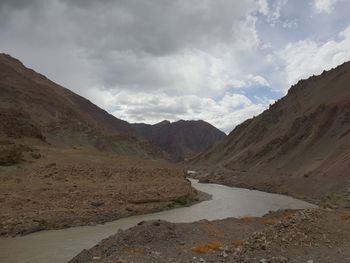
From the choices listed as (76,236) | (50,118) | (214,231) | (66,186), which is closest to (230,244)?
(214,231)

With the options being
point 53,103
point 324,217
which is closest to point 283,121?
point 53,103

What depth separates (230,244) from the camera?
62.3 feet

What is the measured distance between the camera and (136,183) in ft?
135

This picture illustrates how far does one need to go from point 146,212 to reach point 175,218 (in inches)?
108

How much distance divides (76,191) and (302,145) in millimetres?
55631

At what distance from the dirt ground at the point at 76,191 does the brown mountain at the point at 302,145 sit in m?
17.5

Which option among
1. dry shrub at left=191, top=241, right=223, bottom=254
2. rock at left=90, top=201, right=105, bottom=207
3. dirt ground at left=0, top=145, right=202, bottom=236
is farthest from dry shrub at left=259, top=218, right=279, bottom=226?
rock at left=90, top=201, right=105, bottom=207

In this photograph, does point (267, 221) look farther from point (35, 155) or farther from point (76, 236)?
point (35, 155)

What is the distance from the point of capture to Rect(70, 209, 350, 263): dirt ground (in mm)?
16172

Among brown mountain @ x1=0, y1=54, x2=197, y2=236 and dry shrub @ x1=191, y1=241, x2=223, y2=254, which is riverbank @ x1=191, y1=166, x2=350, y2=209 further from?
dry shrub @ x1=191, y1=241, x2=223, y2=254

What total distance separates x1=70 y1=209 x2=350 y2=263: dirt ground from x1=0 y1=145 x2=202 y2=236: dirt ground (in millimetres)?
8888

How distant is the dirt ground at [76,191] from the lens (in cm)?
2747

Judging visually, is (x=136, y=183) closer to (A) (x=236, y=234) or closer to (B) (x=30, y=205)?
(B) (x=30, y=205)

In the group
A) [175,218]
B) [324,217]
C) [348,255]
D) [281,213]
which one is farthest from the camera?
[175,218]
